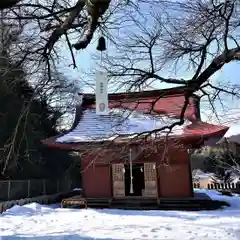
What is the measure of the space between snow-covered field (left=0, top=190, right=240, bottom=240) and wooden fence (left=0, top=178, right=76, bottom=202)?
3.62 m

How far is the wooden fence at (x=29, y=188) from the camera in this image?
1825 cm

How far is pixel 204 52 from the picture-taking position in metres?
6.43

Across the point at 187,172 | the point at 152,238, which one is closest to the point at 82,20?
the point at 152,238

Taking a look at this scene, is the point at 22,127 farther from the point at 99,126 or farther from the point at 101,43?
the point at 101,43

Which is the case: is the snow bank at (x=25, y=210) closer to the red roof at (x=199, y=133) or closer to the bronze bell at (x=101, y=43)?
the red roof at (x=199, y=133)

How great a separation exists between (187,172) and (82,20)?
10.1m

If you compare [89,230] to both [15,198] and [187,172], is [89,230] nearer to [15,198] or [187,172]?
[187,172]

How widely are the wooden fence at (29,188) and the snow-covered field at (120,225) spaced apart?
3.62m

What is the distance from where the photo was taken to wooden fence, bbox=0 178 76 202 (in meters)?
18.2

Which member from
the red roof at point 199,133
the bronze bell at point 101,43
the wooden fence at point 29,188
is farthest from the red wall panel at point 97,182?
the bronze bell at point 101,43

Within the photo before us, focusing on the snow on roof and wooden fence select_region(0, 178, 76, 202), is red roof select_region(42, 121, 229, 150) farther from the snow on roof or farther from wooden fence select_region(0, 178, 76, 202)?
wooden fence select_region(0, 178, 76, 202)

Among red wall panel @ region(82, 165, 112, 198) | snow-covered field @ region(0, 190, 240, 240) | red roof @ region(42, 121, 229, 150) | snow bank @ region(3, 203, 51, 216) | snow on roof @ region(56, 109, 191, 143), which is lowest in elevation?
snow-covered field @ region(0, 190, 240, 240)

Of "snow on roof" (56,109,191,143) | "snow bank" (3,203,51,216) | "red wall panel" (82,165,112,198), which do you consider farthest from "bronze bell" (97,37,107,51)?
"red wall panel" (82,165,112,198)

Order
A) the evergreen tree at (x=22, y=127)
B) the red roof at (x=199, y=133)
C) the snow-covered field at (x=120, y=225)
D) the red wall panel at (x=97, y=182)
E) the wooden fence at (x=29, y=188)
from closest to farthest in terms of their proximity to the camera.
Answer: the snow-covered field at (x=120, y=225) → the red roof at (x=199, y=133) → the red wall panel at (x=97, y=182) → the evergreen tree at (x=22, y=127) → the wooden fence at (x=29, y=188)
